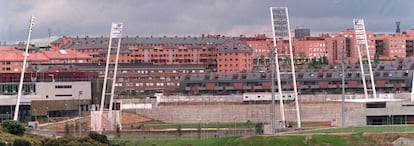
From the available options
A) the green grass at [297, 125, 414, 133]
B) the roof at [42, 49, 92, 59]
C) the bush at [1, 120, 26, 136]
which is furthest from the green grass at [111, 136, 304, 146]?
the roof at [42, 49, 92, 59]

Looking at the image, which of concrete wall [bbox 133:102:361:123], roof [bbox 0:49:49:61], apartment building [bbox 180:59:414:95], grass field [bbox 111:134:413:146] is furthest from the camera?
roof [bbox 0:49:49:61]

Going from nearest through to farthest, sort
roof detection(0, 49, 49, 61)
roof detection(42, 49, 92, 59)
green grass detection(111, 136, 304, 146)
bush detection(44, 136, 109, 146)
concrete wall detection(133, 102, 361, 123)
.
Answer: bush detection(44, 136, 109, 146)
green grass detection(111, 136, 304, 146)
concrete wall detection(133, 102, 361, 123)
roof detection(0, 49, 49, 61)
roof detection(42, 49, 92, 59)

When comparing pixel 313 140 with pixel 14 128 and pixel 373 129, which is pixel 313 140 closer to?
pixel 373 129

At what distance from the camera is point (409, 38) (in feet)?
551

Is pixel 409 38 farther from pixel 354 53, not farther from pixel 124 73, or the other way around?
pixel 124 73

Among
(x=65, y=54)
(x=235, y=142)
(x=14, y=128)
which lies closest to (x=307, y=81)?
(x=65, y=54)

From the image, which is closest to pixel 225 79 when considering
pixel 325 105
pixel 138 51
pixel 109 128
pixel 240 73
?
pixel 240 73

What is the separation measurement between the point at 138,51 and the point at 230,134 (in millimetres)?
79320

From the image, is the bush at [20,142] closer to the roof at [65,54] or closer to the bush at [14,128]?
the bush at [14,128]

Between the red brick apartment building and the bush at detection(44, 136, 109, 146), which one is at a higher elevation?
the red brick apartment building

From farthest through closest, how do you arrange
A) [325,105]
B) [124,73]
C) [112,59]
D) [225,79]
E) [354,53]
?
[354,53] → [112,59] → [124,73] → [225,79] → [325,105]

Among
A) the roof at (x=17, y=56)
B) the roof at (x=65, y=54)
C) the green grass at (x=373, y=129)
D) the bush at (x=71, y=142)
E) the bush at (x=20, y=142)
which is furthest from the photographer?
the roof at (x=65, y=54)

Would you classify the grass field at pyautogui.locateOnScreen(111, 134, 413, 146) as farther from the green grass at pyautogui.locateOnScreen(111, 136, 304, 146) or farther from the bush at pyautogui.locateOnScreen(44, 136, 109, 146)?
the bush at pyautogui.locateOnScreen(44, 136, 109, 146)

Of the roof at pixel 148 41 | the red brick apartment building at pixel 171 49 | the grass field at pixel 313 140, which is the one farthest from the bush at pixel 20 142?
the roof at pixel 148 41
